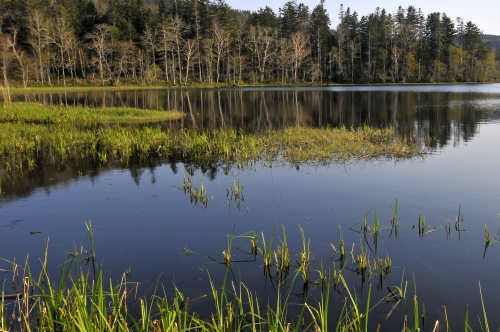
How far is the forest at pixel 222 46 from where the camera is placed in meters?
67.7

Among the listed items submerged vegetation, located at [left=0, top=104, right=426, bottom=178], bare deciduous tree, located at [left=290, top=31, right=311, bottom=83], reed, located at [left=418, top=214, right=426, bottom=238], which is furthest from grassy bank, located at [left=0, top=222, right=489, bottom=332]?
bare deciduous tree, located at [left=290, top=31, right=311, bottom=83]

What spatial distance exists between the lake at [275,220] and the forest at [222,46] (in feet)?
190

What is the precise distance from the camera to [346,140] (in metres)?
16.2

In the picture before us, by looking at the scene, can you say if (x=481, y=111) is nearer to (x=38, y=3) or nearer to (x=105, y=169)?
(x=105, y=169)

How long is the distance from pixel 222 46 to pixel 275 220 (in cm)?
6942

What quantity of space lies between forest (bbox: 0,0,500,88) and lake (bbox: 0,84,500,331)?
58.0 metres

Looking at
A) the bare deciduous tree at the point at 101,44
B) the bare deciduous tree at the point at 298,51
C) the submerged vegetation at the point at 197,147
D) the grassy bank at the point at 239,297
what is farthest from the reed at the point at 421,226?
the bare deciduous tree at the point at 298,51

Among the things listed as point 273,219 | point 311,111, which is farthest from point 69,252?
point 311,111

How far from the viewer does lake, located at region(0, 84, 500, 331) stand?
5.79 meters

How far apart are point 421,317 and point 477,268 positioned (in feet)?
5.78

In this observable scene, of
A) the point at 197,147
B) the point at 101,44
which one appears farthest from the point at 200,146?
the point at 101,44

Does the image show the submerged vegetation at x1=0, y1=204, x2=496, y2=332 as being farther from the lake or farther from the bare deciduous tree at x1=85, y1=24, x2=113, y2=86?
the bare deciduous tree at x1=85, y1=24, x2=113, y2=86

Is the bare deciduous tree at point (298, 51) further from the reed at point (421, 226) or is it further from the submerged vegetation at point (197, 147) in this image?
the reed at point (421, 226)

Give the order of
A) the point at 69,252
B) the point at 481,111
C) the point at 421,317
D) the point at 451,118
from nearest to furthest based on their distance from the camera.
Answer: the point at 421,317, the point at 69,252, the point at 451,118, the point at 481,111
